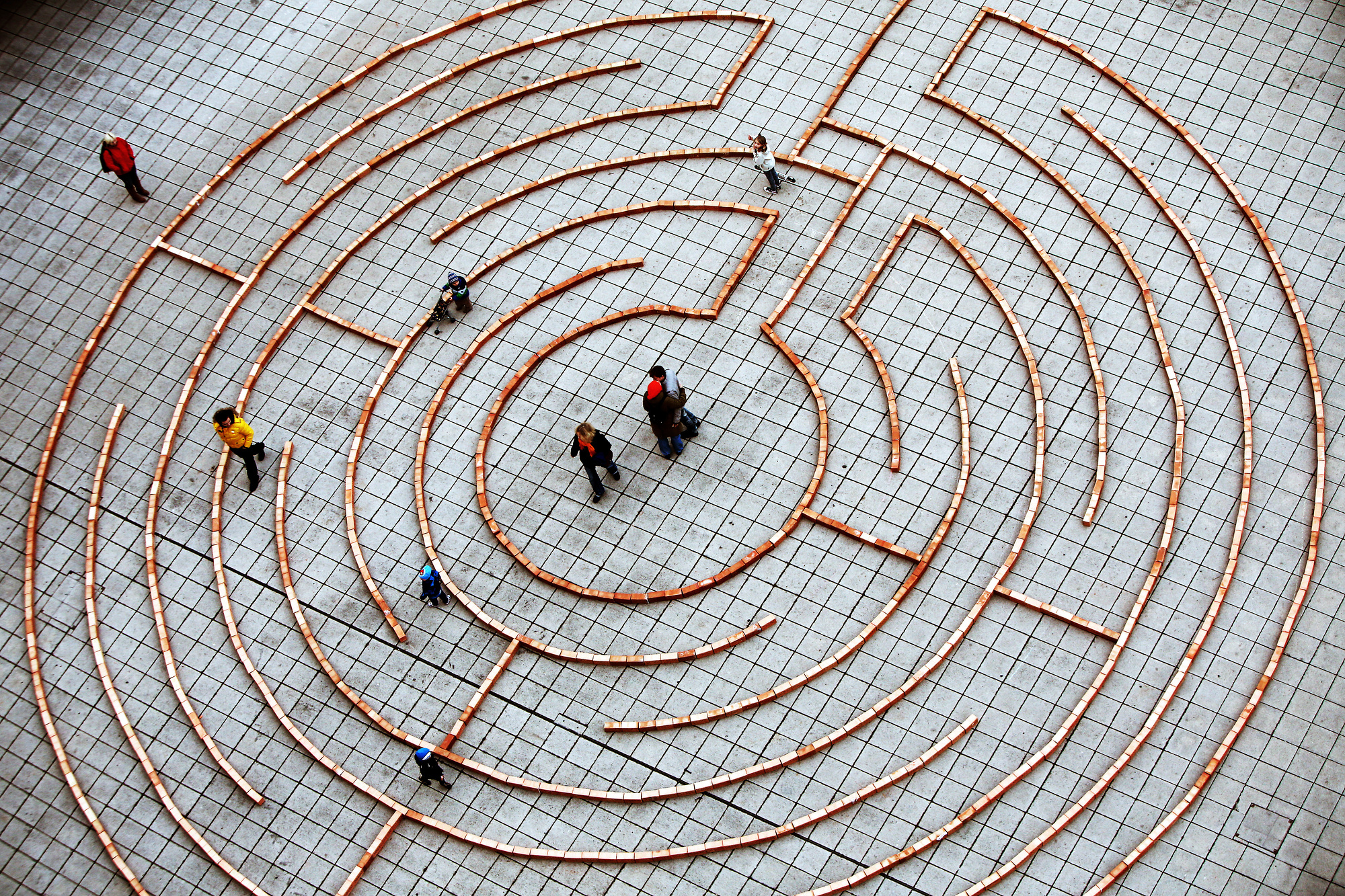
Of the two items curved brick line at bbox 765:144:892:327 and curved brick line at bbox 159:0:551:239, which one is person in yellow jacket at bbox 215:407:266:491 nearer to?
curved brick line at bbox 159:0:551:239

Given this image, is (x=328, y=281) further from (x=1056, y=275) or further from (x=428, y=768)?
(x=1056, y=275)

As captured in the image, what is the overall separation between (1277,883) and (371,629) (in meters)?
15.2

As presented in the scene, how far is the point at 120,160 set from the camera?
2686 cm

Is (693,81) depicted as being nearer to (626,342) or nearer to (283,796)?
(626,342)

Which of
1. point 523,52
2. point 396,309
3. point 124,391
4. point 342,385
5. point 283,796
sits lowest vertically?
point 283,796

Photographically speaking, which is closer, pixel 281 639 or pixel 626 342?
pixel 281 639

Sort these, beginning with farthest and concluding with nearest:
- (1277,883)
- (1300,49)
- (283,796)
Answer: (1300,49)
(283,796)
(1277,883)

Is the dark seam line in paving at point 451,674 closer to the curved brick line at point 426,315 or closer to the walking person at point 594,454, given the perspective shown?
the curved brick line at point 426,315

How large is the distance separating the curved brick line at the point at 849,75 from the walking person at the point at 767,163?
750 millimetres

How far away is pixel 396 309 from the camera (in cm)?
2619

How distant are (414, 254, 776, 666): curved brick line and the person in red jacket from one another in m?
7.85

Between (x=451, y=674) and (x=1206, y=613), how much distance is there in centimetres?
1265

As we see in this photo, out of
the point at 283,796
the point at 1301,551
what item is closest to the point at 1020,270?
the point at 1301,551

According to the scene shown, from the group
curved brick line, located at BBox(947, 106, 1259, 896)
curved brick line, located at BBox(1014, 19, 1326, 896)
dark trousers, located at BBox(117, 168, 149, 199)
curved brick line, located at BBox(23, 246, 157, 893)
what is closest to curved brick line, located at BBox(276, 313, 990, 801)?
curved brick line, located at BBox(947, 106, 1259, 896)
